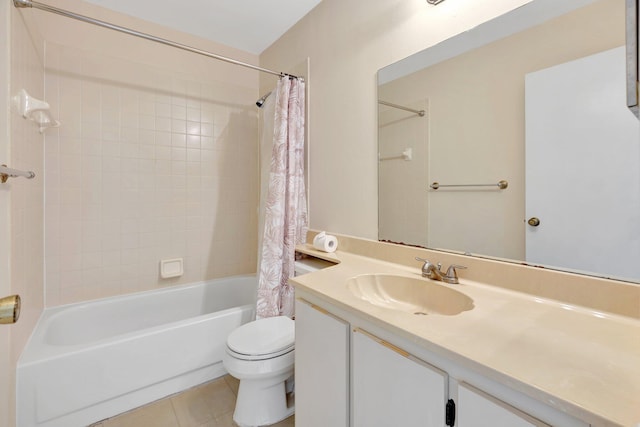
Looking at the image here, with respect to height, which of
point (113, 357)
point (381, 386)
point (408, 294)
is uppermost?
point (408, 294)

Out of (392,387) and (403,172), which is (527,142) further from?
(392,387)

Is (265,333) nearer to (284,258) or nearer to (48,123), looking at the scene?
(284,258)

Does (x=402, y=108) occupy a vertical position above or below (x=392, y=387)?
above

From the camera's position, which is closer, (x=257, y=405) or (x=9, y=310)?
(x=9, y=310)

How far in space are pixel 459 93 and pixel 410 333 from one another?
1.03 meters

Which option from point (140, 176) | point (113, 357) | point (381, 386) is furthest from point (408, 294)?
point (140, 176)

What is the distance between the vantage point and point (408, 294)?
119 centimetres

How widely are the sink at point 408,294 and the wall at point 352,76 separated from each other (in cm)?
42

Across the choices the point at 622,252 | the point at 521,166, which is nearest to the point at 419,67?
the point at 521,166

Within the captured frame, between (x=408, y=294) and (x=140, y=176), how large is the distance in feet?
7.00

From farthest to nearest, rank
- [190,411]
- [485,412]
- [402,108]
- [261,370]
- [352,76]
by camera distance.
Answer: [352,76] < [190,411] < [402,108] < [261,370] < [485,412]

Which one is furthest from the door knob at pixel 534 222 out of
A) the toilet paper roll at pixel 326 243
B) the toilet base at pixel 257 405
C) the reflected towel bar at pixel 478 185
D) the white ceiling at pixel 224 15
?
the white ceiling at pixel 224 15

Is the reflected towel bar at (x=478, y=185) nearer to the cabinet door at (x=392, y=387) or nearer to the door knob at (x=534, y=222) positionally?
the door knob at (x=534, y=222)

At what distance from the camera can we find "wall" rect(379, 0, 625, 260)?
0.92 meters
